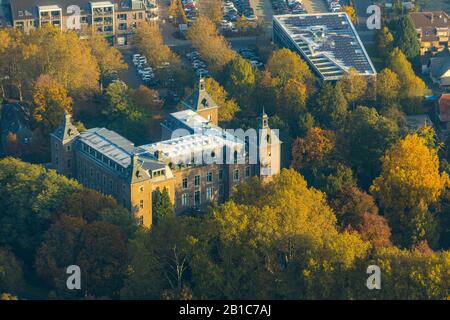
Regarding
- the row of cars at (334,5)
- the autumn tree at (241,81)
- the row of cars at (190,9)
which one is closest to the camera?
the autumn tree at (241,81)

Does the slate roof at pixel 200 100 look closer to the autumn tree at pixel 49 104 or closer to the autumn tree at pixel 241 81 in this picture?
the autumn tree at pixel 241 81

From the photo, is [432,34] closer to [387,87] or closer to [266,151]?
[387,87]

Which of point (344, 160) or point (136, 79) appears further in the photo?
point (136, 79)

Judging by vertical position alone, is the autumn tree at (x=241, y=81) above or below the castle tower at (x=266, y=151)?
below

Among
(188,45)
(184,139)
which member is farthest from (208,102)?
(188,45)

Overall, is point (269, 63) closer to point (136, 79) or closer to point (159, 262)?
point (136, 79)

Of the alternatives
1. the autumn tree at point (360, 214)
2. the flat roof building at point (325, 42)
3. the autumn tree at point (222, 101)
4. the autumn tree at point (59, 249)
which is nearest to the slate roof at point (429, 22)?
the flat roof building at point (325, 42)
